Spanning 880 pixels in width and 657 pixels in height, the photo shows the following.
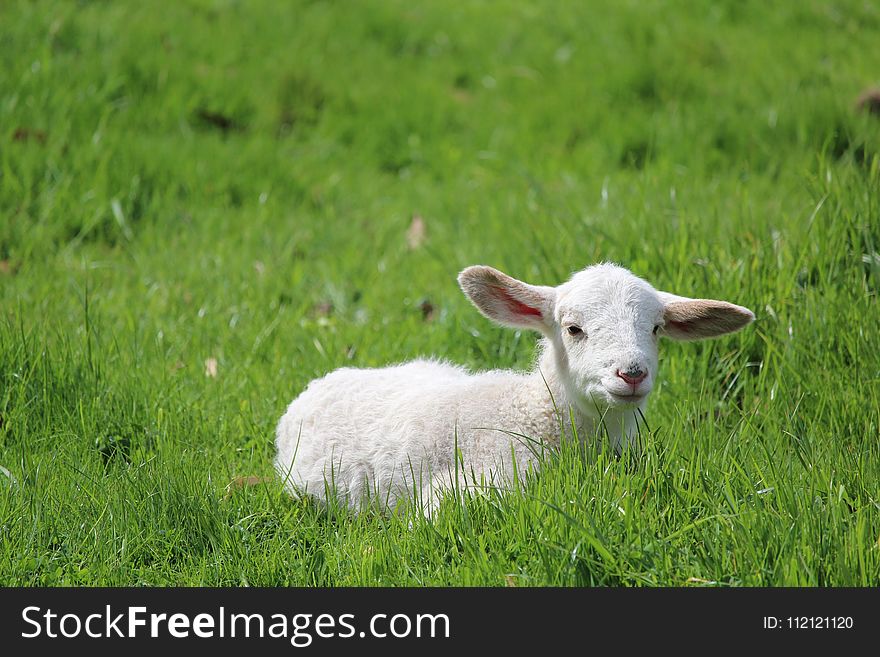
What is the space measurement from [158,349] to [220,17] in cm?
506

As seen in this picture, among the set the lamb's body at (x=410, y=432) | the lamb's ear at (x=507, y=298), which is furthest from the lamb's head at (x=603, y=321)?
the lamb's body at (x=410, y=432)

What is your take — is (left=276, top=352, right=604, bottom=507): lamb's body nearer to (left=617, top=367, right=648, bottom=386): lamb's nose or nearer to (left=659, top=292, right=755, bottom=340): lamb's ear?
(left=617, top=367, right=648, bottom=386): lamb's nose

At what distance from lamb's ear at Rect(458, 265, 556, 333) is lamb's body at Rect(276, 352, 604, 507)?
0.83 feet

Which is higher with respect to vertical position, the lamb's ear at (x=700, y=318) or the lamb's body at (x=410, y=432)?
the lamb's ear at (x=700, y=318)

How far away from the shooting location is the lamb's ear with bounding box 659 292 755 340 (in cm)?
365

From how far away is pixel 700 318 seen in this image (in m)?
3.71

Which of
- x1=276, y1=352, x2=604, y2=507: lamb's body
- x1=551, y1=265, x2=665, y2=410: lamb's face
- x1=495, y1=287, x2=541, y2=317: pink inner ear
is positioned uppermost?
x1=495, y1=287, x2=541, y2=317: pink inner ear

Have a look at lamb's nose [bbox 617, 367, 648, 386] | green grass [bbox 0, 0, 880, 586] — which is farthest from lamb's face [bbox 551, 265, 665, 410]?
green grass [bbox 0, 0, 880, 586]

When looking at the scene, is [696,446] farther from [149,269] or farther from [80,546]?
[149,269]

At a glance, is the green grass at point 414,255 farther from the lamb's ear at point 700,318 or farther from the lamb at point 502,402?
the lamb's ear at point 700,318

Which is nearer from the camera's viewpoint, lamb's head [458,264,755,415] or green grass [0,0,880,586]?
green grass [0,0,880,586]

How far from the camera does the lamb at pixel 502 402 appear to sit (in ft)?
11.6

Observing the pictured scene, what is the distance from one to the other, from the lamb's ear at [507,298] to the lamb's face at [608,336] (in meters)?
0.07

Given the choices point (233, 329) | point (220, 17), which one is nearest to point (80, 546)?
point (233, 329)
